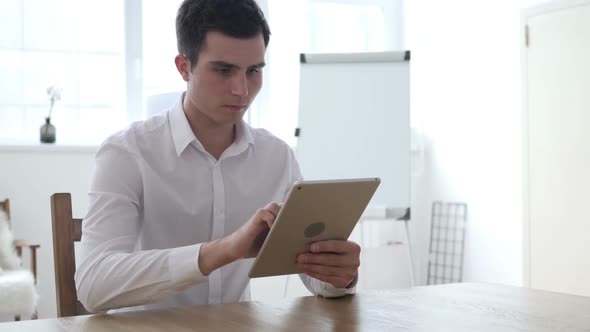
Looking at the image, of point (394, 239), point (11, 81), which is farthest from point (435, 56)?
point (11, 81)

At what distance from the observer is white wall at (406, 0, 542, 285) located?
4.55 metres

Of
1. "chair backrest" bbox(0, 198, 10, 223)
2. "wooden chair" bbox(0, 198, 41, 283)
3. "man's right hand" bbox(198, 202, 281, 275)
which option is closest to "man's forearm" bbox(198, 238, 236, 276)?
"man's right hand" bbox(198, 202, 281, 275)

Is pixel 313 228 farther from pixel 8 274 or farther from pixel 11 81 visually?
pixel 11 81

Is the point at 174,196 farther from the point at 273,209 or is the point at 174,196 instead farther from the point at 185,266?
the point at 273,209

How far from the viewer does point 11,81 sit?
444 centimetres

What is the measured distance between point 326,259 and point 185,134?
0.50 m

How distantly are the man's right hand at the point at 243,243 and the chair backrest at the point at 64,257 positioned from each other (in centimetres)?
Answer: 27

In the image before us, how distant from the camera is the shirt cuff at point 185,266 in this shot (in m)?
1.40

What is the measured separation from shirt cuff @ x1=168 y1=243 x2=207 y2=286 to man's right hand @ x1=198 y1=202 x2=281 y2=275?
0.03 ft

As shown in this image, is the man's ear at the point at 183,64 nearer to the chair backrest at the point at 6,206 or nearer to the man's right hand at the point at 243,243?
the man's right hand at the point at 243,243

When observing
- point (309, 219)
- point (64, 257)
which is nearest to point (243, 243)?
point (309, 219)

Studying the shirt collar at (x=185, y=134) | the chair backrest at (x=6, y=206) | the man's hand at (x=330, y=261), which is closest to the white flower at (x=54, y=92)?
the chair backrest at (x=6, y=206)

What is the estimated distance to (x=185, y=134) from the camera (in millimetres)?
1710

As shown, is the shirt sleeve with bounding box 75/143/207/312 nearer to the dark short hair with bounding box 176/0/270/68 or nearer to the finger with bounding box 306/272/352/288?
the finger with bounding box 306/272/352/288
